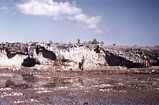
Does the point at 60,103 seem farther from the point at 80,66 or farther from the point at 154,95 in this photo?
the point at 80,66

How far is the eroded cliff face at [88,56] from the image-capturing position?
40.2 metres

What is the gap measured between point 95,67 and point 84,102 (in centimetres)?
2377

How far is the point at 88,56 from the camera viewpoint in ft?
136

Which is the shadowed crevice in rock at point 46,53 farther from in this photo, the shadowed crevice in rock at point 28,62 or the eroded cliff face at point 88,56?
the shadowed crevice in rock at point 28,62

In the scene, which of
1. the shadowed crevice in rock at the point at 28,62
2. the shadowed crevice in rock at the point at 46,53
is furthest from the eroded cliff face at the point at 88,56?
the shadowed crevice in rock at the point at 28,62

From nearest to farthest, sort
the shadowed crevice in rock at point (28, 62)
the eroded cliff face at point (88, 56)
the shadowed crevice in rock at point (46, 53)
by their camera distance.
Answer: the eroded cliff face at point (88, 56)
the shadowed crevice in rock at point (46, 53)
the shadowed crevice in rock at point (28, 62)

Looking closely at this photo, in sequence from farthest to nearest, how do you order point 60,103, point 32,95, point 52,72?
point 52,72, point 32,95, point 60,103

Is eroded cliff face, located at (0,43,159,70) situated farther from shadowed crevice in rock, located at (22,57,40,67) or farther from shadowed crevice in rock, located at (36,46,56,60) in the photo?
shadowed crevice in rock, located at (22,57,40,67)

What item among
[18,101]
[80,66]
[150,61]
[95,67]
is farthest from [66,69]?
[18,101]

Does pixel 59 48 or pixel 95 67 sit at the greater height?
pixel 59 48

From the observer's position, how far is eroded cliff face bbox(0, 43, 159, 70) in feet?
132

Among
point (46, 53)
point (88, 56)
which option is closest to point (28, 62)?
point (46, 53)

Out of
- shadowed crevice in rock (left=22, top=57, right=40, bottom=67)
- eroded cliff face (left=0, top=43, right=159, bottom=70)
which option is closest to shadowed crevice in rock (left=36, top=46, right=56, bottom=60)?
eroded cliff face (left=0, top=43, right=159, bottom=70)

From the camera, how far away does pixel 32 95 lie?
20359 mm
